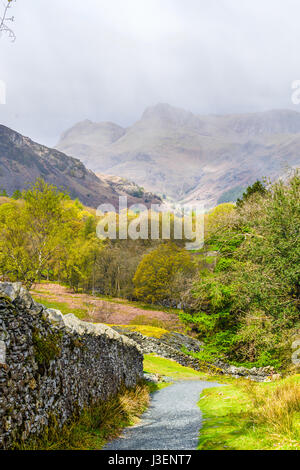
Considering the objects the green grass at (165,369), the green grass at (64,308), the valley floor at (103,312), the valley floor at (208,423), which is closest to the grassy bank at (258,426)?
the valley floor at (208,423)

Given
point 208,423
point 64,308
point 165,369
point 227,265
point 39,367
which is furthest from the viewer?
point 64,308

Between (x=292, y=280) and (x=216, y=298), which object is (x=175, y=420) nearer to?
(x=292, y=280)

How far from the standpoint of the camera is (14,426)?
5.97 meters

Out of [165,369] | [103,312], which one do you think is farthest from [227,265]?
[103,312]

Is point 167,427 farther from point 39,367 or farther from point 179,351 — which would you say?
point 179,351

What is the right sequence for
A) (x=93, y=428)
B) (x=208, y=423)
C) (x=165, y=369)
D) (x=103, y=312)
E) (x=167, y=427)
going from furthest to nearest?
(x=103, y=312)
(x=165, y=369)
(x=167, y=427)
(x=208, y=423)
(x=93, y=428)

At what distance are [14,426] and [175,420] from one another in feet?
24.2

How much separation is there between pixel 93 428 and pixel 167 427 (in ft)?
9.20

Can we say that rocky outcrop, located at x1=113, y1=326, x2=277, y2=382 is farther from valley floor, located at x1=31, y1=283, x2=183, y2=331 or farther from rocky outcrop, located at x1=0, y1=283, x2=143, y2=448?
rocky outcrop, located at x1=0, y1=283, x2=143, y2=448

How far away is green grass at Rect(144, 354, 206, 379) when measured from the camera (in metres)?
26.1

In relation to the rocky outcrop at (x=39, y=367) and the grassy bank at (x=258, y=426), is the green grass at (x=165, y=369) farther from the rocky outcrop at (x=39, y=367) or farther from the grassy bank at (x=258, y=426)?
the rocky outcrop at (x=39, y=367)

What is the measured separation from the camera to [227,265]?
30.1 meters

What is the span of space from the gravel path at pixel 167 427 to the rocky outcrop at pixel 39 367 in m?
1.67
